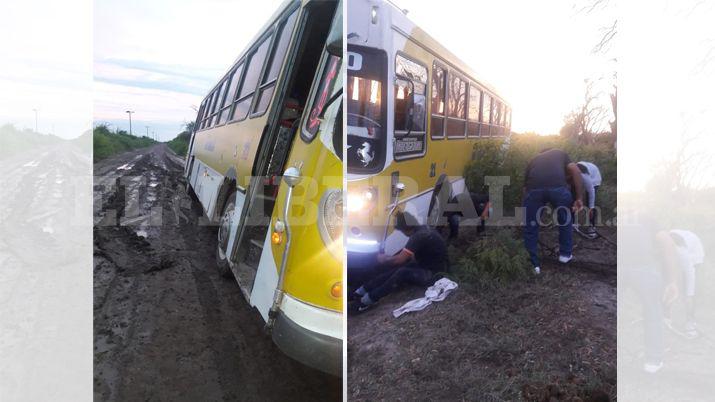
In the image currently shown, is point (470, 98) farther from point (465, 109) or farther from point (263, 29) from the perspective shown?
point (263, 29)

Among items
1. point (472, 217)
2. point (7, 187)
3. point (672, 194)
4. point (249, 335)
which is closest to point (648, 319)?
point (672, 194)

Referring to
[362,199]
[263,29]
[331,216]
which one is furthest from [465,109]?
[263,29]

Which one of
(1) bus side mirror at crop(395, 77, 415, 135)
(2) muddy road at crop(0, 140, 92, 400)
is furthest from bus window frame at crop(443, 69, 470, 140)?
(2) muddy road at crop(0, 140, 92, 400)

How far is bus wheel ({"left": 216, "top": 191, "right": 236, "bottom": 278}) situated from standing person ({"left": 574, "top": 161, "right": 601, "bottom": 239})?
1263 millimetres

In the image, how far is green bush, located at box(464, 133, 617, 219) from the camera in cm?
132

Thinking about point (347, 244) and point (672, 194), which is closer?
point (347, 244)

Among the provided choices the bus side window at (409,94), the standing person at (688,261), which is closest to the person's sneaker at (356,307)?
the bus side window at (409,94)

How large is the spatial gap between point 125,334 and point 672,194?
6.44 ft

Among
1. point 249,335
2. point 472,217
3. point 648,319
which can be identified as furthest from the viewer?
point 249,335

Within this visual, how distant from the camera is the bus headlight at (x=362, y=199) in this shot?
4.06 feet

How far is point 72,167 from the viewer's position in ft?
4.67

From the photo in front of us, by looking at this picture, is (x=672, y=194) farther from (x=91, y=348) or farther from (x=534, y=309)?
(x=91, y=348)

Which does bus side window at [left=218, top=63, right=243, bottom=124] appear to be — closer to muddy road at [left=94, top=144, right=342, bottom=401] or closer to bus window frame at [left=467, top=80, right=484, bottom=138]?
muddy road at [left=94, top=144, right=342, bottom=401]

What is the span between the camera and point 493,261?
130 centimetres
